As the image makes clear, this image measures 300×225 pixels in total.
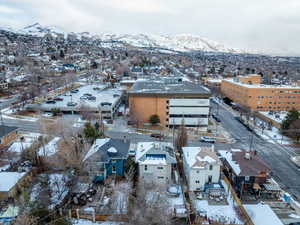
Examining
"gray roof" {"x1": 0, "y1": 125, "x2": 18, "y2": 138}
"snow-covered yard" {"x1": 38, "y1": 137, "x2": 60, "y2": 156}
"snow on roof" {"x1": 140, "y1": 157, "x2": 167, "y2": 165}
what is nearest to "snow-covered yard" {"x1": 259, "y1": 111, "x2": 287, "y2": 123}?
"snow on roof" {"x1": 140, "y1": 157, "x2": 167, "y2": 165}

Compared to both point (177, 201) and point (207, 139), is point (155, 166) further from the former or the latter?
point (207, 139)

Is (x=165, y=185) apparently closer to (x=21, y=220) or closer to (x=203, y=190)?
(x=203, y=190)

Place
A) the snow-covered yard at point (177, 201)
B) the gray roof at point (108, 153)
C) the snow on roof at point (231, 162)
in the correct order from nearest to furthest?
the snow-covered yard at point (177, 201) → the snow on roof at point (231, 162) → the gray roof at point (108, 153)

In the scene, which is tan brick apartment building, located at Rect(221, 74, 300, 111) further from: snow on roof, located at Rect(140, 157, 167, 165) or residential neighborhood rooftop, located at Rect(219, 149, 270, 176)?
snow on roof, located at Rect(140, 157, 167, 165)

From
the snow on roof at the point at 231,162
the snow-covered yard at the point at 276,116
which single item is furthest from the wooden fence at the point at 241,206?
the snow-covered yard at the point at 276,116

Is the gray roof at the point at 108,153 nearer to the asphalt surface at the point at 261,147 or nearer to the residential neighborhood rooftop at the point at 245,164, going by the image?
the asphalt surface at the point at 261,147

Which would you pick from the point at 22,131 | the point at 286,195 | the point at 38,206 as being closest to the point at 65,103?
the point at 22,131

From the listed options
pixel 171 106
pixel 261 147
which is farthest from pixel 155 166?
pixel 171 106
